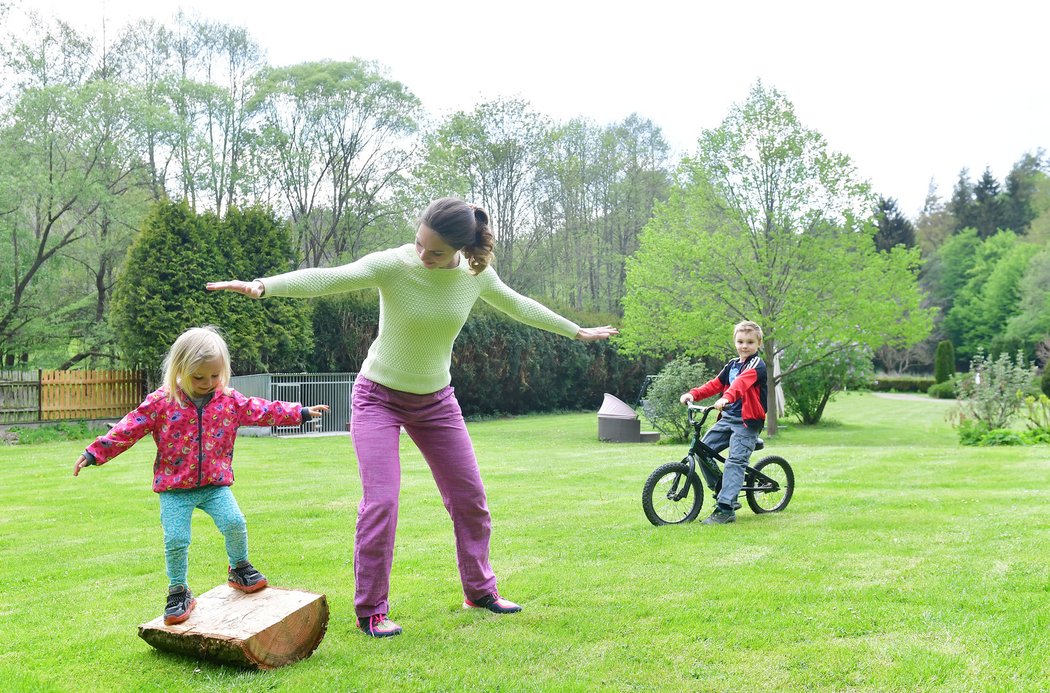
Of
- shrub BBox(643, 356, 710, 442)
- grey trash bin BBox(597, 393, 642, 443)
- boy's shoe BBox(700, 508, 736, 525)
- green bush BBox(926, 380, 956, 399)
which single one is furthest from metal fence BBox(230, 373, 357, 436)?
green bush BBox(926, 380, 956, 399)

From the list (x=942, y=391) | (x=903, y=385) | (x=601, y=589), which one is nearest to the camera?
(x=601, y=589)

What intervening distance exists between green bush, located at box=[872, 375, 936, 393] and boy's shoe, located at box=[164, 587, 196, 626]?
50425 mm

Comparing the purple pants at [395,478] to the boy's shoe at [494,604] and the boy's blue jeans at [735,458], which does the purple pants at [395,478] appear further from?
the boy's blue jeans at [735,458]

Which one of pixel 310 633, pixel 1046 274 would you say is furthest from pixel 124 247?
pixel 1046 274

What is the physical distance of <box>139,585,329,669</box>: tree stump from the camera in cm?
365

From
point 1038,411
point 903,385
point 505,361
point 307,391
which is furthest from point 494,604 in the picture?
point 903,385

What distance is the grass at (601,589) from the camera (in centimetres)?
363

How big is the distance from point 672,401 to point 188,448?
586 inches

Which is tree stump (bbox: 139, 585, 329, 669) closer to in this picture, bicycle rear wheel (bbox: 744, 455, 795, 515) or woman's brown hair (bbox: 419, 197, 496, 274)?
woman's brown hair (bbox: 419, 197, 496, 274)

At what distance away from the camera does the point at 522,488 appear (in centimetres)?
1012

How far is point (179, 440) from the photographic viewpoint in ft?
13.0

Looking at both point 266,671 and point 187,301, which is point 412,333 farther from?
point 187,301

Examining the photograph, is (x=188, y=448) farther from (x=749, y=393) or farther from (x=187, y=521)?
(x=749, y=393)

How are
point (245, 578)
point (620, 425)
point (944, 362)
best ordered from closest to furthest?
point (245, 578) → point (620, 425) → point (944, 362)
